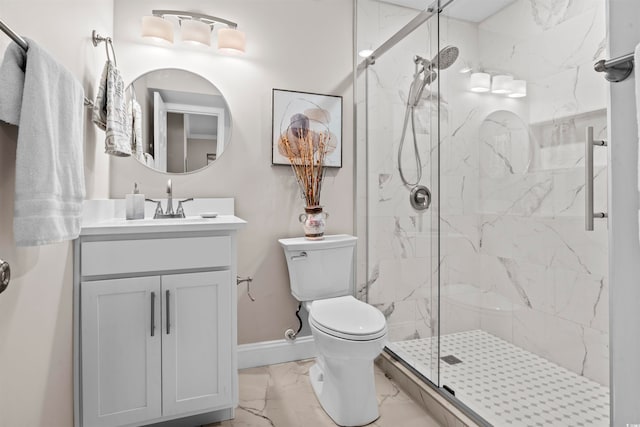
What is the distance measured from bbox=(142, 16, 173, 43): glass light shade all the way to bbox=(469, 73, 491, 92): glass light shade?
1642 mm

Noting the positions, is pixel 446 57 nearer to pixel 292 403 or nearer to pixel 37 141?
pixel 37 141

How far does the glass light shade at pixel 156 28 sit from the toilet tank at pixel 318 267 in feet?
4.30

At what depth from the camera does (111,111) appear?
1.47 m

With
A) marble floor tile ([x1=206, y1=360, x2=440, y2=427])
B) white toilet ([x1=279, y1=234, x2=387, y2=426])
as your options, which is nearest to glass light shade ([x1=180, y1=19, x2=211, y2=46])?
white toilet ([x1=279, y1=234, x2=387, y2=426])

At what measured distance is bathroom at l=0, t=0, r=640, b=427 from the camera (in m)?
0.89

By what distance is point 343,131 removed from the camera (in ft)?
7.63

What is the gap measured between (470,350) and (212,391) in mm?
1225

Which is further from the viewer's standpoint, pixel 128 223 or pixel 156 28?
pixel 156 28

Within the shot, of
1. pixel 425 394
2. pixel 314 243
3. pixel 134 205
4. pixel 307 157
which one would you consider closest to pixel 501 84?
pixel 307 157

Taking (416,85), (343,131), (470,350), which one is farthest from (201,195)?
(470,350)

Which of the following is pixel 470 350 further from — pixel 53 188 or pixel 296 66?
pixel 296 66

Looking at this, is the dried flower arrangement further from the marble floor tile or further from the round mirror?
the marble floor tile

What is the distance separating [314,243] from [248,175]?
1.95 ft

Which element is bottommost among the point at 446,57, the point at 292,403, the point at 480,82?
the point at 292,403
